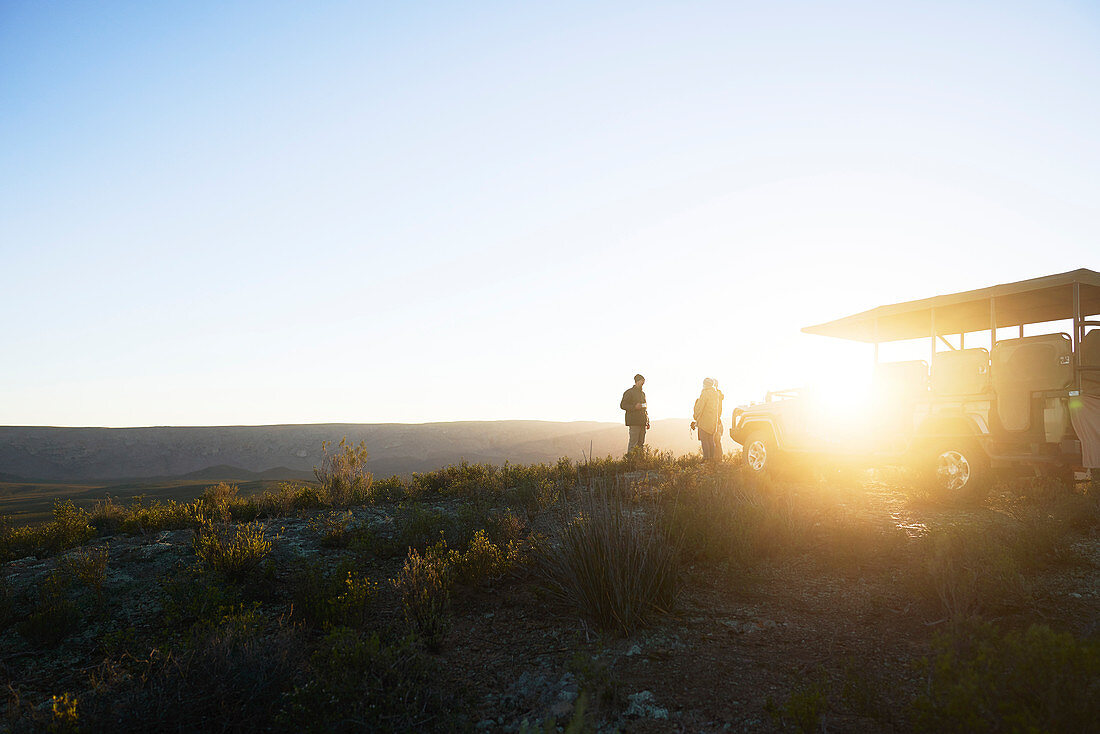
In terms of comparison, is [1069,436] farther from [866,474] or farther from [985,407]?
[866,474]

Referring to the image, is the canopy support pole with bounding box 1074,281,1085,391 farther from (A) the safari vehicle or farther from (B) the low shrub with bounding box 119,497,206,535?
(B) the low shrub with bounding box 119,497,206,535

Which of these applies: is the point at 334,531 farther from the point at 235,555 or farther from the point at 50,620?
the point at 50,620

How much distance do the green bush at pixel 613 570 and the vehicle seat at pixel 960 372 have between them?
6.22 metres

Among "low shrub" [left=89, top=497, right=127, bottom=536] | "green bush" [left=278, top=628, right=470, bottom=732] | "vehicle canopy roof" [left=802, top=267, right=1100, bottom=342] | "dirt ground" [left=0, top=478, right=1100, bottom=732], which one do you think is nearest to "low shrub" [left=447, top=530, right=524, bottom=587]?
"dirt ground" [left=0, top=478, right=1100, bottom=732]

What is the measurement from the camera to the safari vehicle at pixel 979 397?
7434mm

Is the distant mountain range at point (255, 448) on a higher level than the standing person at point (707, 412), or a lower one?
lower

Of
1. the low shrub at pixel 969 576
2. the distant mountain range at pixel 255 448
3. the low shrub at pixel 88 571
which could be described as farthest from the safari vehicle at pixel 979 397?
the distant mountain range at pixel 255 448

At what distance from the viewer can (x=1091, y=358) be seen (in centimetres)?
→ 811

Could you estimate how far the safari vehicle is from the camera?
743cm

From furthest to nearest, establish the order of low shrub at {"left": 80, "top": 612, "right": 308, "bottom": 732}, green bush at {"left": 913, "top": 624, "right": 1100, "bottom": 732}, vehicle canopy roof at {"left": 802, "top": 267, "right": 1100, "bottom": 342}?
vehicle canopy roof at {"left": 802, "top": 267, "right": 1100, "bottom": 342}, low shrub at {"left": 80, "top": 612, "right": 308, "bottom": 732}, green bush at {"left": 913, "top": 624, "right": 1100, "bottom": 732}

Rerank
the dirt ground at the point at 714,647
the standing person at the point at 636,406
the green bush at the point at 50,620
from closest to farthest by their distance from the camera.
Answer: the dirt ground at the point at 714,647
the green bush at the point at 50,620
the standing person at the point at 636,406

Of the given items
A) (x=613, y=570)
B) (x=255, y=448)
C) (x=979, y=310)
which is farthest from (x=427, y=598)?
(x=255, y=448)

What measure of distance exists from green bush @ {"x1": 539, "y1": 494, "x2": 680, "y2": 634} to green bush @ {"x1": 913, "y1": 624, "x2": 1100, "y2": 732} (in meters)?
1.91

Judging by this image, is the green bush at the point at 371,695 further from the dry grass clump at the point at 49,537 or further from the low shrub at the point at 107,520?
the low shrub at the point at 107,520
